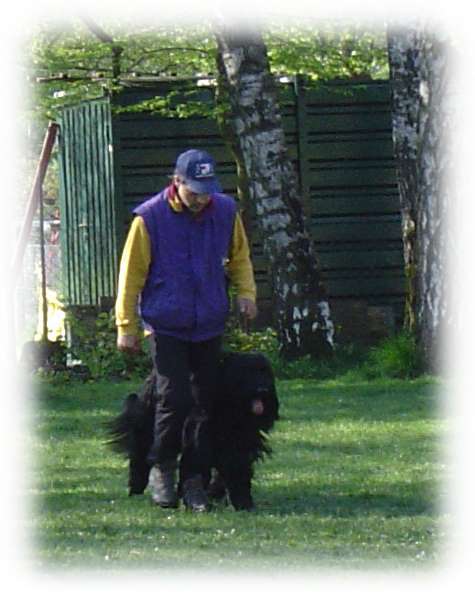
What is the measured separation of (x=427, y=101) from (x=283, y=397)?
9.95 ft

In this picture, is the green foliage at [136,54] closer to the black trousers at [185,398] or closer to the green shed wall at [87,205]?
the green shed wall at [87,205]

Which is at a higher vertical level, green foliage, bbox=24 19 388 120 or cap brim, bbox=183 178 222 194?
green foliage, bbox=24 19 388 120

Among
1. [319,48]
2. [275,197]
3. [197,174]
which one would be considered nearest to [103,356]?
[275,197]

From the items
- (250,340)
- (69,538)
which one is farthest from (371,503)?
(250,340)

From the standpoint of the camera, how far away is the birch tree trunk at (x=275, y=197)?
16.5 m

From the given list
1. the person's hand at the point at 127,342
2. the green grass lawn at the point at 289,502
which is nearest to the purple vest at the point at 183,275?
the person's hand at the point at 127,342

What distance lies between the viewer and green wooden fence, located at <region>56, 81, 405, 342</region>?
1967 cm

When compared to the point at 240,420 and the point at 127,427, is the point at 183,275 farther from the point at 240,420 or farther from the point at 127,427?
the point at 127,427

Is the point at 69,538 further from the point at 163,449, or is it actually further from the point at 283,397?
the point at 283,397

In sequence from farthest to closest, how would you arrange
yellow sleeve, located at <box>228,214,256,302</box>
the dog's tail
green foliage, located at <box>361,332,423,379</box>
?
green foliage, located at <box>361,332,423,379</box> → the dog's tail → yellow sleeve, located at <box>228,214,256,302</box>

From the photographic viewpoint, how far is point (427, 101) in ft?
50.6

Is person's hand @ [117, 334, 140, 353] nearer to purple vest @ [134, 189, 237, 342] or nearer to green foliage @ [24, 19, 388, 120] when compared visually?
purple vest @ [134, 189, 237, 342]

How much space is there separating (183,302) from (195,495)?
40.7 inches

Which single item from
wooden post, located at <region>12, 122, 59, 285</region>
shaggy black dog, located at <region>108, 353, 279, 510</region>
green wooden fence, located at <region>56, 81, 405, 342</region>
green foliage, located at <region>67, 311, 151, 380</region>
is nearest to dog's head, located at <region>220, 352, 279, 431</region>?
shaggy black dog, located at <region>108, 353, 279, 510</region>
